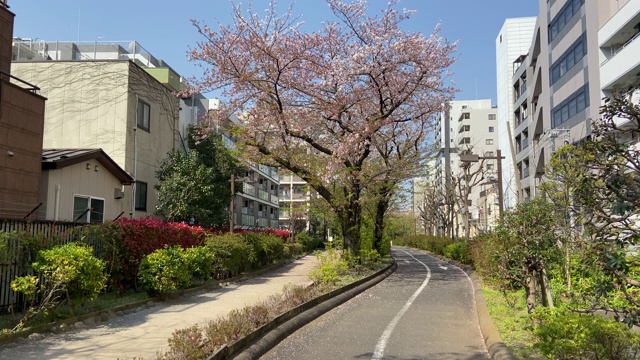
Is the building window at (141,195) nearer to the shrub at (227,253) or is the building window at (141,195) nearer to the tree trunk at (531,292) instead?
the shrub at (227,253)

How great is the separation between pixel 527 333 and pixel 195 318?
606cm

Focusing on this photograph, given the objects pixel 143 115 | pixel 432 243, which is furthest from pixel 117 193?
pixel 432 243

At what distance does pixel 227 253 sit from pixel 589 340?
11592 millimetres

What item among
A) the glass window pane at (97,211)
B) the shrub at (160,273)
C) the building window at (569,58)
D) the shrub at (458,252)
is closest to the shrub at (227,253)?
the shrub at (160,273)

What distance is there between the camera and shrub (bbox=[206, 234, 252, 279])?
49.2ft

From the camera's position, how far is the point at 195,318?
9.26 metres

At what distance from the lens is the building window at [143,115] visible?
20906mm

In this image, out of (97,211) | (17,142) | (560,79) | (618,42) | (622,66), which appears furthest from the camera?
(560,79)

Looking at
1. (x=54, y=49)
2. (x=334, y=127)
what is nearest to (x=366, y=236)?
(x=334, y=127)

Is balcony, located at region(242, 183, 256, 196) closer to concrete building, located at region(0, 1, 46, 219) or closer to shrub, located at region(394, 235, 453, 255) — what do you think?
shrub, located at region(394, 235, 453, 255)

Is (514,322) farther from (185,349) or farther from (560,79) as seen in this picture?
(560,79)

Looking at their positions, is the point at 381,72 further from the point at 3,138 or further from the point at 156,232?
the point at 3,138

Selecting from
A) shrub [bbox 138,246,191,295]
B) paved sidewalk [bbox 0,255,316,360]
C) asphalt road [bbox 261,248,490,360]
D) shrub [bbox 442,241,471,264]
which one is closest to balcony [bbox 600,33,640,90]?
shrub [bbox 442,241,471,264]

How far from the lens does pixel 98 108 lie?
2014 centimetres
